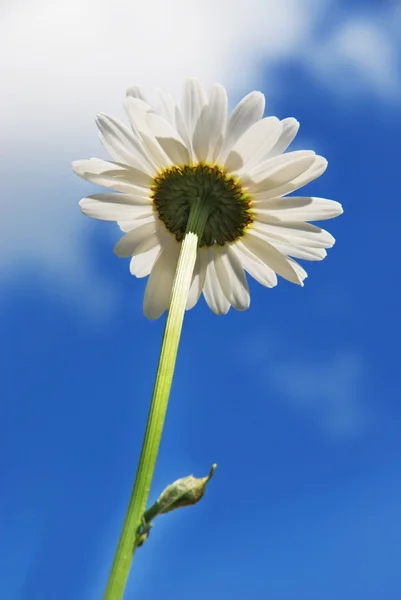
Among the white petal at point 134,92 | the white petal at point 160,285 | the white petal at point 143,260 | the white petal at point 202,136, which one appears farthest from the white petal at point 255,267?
the white petal at point 134,92

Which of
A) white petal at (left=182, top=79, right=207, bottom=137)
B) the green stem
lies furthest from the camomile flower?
the green stem

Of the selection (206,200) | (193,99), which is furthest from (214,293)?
(193,99)

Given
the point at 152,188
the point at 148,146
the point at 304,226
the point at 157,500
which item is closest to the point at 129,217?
the point at 152,188

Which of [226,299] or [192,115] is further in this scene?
[226,299]

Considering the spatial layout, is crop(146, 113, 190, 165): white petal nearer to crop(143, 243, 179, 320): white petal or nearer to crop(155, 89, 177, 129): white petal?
crop(155, 89, 177, 129): white petal

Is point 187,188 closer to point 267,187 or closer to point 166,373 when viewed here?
point 267,187

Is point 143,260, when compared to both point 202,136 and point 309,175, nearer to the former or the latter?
point 202,136

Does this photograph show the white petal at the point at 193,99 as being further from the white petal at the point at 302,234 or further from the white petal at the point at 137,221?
the white petal at the point at 302,234
